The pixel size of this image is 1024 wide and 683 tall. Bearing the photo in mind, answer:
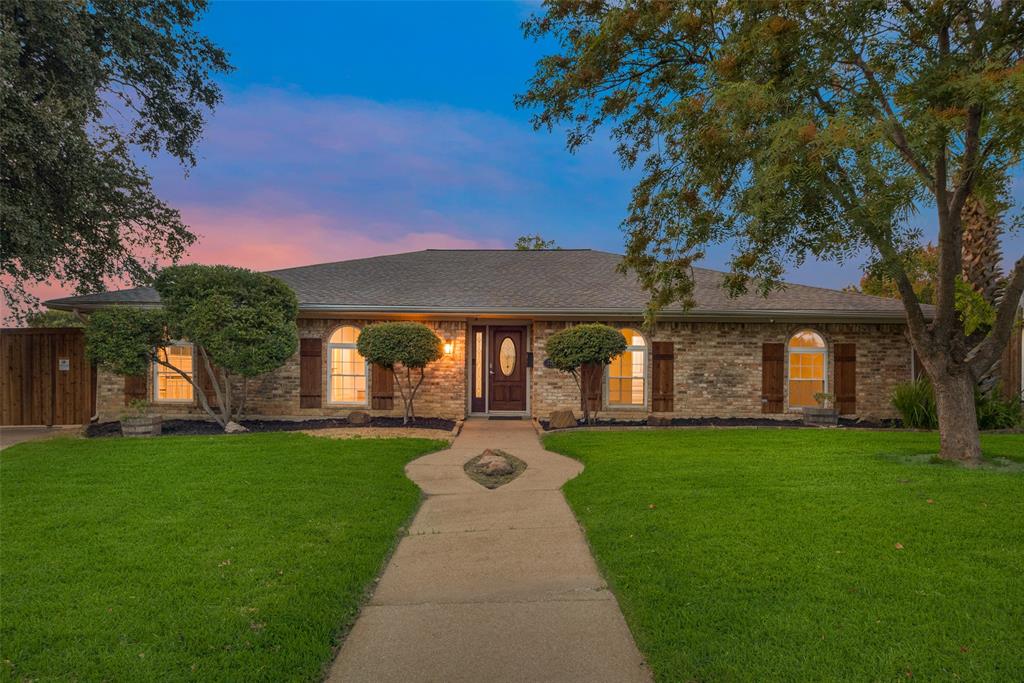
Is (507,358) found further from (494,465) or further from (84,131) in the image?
(84,131)

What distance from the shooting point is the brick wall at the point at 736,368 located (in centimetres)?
1267

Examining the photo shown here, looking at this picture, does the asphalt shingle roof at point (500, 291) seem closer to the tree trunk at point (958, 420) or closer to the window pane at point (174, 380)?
the window pane at point (174, 380)

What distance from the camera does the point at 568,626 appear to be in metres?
3.21

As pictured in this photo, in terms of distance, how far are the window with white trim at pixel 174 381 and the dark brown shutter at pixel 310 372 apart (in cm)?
252

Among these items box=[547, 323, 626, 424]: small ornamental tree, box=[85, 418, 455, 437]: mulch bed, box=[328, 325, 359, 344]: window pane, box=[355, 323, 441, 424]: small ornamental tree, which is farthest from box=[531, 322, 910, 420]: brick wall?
box=[328, 325, 359, 344]: window pane

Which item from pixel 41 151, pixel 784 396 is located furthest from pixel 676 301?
pixel 41 151

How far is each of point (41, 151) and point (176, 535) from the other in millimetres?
6196

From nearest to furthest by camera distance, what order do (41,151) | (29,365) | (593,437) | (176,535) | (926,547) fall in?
(926,547), (176,535), (41,151), (593,437), (29,365)

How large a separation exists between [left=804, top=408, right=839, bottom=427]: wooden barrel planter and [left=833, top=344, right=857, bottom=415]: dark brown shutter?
95cm

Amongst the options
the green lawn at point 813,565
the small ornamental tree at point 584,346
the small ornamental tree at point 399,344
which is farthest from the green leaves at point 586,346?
the green lawn at point 813,565

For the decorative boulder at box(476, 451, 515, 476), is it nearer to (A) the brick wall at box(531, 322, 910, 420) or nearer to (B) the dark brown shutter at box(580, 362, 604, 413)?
(B) the dark brown shutter at box(580, 362, 604, 413)

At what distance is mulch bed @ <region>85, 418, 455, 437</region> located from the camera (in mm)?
10727

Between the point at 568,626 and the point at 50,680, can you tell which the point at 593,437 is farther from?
the point at 50,680

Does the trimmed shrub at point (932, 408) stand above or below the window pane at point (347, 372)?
below
